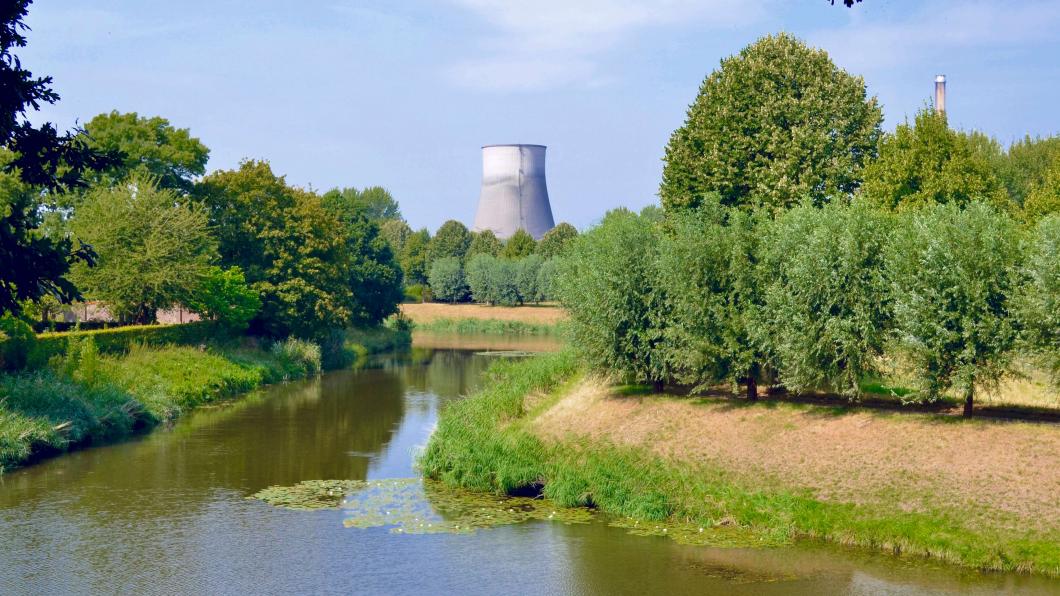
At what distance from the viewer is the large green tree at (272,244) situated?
6259 cm

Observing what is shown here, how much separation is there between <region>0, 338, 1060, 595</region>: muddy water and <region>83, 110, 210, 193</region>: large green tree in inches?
1268

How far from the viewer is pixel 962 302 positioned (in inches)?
1046

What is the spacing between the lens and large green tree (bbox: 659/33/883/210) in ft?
139

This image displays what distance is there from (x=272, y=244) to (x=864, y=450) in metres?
44.9

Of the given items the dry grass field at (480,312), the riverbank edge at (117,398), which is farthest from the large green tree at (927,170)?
the dry grass field at (480,312)

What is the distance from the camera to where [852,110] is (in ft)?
146

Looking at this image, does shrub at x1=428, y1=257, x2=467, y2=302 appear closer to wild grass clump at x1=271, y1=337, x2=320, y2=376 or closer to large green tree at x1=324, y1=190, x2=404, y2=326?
large green tree at x1=324, y1=190, x2=404, y2=326

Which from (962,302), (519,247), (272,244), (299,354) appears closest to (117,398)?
(299,354)

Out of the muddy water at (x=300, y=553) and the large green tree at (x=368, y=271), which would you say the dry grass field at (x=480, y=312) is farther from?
the muddy water at (x=300, y=553)

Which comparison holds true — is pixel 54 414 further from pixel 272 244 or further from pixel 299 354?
pixel 272 244

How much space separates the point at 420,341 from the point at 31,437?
61.9 m

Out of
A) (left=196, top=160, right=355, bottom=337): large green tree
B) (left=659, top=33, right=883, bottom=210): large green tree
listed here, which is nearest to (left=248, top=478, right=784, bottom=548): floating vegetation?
(left=659, top=33, right=883, bottom=210): large green tree

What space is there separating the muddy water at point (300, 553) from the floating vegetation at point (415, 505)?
0.58 meters

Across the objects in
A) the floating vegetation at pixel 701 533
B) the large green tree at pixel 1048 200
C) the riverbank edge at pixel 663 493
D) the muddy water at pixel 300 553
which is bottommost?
the muddy water at pixel 300 553
